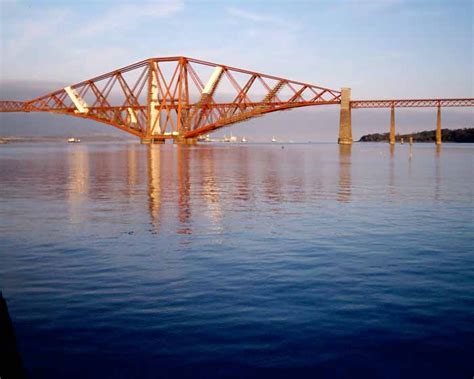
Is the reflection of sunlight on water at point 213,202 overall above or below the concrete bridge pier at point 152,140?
below

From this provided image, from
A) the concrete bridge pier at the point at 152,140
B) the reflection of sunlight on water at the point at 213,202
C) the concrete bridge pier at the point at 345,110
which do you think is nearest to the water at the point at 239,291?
the reflection of sunlight on water at the point at 213,202

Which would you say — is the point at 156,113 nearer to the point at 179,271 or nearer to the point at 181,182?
A: the point at 181,182

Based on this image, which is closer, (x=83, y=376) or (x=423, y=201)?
(x=83, y=376)

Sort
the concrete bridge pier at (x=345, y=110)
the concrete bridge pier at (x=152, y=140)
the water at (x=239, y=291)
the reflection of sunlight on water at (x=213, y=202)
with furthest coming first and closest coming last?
1. the concrete bridge pier at (x=152, y=140)
2. the concrete bridge pier at (x=345, y=110)
3. the reflection of sunlight on water at (x=213, y=202)
4. the water at (x=239, y=291)

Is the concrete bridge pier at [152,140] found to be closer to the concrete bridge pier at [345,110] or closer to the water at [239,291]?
the concrete bridge pier at [345,110]

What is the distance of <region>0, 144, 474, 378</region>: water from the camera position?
252 inches

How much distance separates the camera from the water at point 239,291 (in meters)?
6.41

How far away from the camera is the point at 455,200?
886 inches

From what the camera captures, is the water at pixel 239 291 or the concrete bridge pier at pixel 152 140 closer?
the water at pixel 239 291

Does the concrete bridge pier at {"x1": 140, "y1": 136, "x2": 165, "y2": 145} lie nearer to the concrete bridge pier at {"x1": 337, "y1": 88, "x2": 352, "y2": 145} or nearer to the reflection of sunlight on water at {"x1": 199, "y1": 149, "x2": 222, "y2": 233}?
the concrete bridge pier at {"x1": 337, "y1": 88, "x2": 352, "y2": 145}

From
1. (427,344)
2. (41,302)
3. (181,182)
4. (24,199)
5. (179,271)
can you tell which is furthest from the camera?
(181,182)

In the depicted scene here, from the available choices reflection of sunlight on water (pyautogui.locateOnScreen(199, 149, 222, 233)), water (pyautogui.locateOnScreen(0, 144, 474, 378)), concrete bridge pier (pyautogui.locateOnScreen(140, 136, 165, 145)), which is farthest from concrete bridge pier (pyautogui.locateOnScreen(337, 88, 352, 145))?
water (pyautogui.locateOnScreen(0, 144, 474, 378))

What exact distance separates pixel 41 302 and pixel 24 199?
48.9ft

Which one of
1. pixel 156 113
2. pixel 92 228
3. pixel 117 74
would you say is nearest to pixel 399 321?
pixel 92 228
